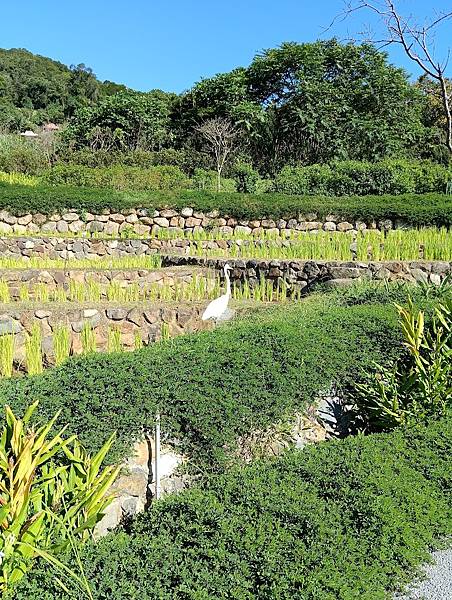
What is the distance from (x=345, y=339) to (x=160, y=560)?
8.97ft

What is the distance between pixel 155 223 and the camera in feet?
50.7

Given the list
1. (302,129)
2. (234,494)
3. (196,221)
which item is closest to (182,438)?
(234,494)

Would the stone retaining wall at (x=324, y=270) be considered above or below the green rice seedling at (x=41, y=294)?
above

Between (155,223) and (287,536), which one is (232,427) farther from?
(155,223)

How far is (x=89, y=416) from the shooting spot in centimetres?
340

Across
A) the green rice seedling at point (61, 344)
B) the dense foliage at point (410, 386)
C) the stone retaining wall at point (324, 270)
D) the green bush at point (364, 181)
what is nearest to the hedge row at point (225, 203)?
the green bush at point (364, 181)

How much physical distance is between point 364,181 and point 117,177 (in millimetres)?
7281

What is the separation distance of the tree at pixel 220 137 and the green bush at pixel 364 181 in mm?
3307

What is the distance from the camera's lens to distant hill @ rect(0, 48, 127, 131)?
3420cm

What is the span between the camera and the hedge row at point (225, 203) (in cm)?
1408

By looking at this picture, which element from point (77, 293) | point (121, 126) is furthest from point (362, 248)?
point (121, 126)

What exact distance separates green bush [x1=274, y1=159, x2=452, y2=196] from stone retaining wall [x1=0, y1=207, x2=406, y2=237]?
12.1 ft

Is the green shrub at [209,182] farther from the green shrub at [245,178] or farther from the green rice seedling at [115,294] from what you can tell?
the green rice seedling at [115,294]

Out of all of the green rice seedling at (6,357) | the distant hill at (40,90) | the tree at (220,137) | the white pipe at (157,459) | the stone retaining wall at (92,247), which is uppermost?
the distant hill at (40,90)
